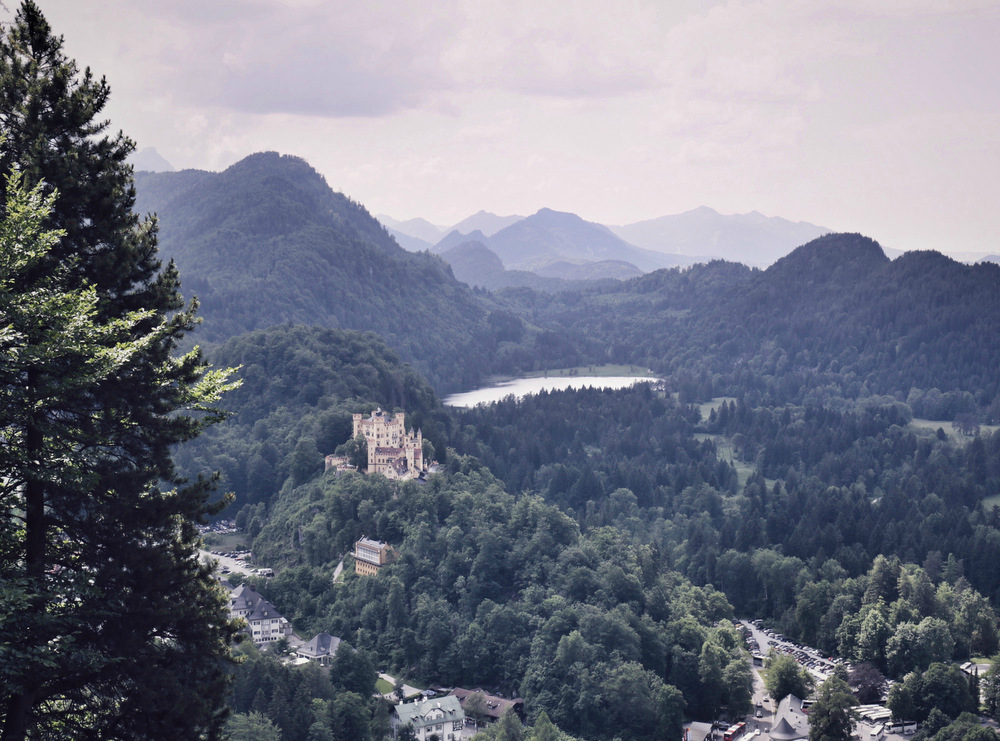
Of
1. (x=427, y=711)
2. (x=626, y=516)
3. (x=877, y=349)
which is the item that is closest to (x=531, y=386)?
(x=877, y=349)

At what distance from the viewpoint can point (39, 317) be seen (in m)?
13.8

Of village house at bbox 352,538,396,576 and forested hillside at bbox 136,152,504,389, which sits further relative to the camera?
forested hillside at bbox 136,152,504,389

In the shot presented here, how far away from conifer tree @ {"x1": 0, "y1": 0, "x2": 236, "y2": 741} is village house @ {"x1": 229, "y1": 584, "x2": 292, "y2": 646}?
123 ft

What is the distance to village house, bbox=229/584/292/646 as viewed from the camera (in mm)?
53312

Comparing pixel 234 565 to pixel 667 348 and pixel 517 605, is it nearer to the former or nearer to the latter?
pixel 517 605

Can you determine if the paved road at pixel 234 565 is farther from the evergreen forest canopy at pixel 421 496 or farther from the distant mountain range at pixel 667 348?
the distant mountain range at pixel 667 348

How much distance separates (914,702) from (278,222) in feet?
557

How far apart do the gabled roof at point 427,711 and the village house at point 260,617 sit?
11254 mm

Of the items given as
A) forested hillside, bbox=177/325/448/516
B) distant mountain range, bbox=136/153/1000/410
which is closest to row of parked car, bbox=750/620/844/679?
forested hillside, bbox=177/325/448/516

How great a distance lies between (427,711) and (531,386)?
125 m

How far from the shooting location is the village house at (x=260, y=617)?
175ft

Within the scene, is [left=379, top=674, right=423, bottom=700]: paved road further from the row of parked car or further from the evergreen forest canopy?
the row of parked car

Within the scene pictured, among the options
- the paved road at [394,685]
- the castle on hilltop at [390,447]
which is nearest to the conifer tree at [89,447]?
the paved road at [394,685]

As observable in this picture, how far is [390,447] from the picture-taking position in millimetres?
70938
